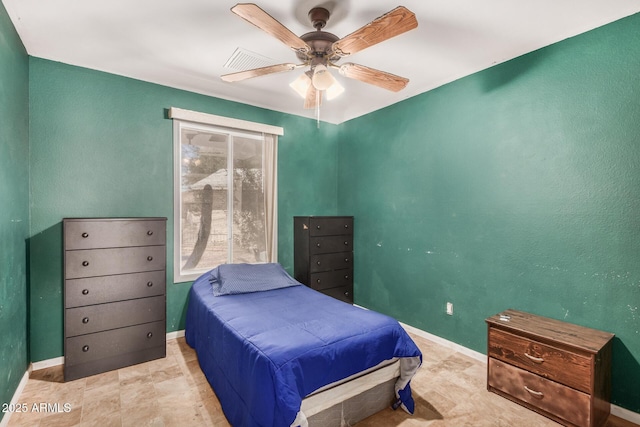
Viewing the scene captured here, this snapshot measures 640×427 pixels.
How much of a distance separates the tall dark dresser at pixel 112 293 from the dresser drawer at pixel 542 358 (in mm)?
2775

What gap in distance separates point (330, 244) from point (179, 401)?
227 centimetres

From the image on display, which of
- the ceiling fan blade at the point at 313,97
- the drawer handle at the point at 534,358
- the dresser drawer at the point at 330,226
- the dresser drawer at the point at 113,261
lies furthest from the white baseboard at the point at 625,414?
the dresser drawer at the point at 113,261

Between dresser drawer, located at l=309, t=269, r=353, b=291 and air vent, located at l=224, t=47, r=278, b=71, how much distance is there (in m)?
2.34

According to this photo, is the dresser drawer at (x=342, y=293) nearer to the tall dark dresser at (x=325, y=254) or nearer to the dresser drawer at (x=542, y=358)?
the tall dark dresser at (x=325, y=254)

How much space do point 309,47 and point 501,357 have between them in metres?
2.52

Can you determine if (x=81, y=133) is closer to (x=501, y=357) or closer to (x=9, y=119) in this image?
(x=9, y=119)

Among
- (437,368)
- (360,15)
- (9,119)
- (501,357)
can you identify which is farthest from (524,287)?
(9,119)

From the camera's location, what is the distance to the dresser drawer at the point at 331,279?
3.79 metres

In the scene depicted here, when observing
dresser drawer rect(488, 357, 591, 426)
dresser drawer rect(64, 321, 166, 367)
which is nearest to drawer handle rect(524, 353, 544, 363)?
dresser drawer rect(488, 357, 591, 426)

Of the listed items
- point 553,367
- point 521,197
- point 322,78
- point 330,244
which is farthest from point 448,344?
point 322,78

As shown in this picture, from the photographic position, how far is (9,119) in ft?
6.86

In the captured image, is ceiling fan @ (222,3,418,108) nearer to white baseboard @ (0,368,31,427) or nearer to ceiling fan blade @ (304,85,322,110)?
ceiling fan blade @ (304,85,322,110)

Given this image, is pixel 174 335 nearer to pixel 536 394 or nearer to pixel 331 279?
pixel 331 279

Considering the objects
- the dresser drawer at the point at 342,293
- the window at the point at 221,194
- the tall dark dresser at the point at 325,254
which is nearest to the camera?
the window at the point at 221,194
